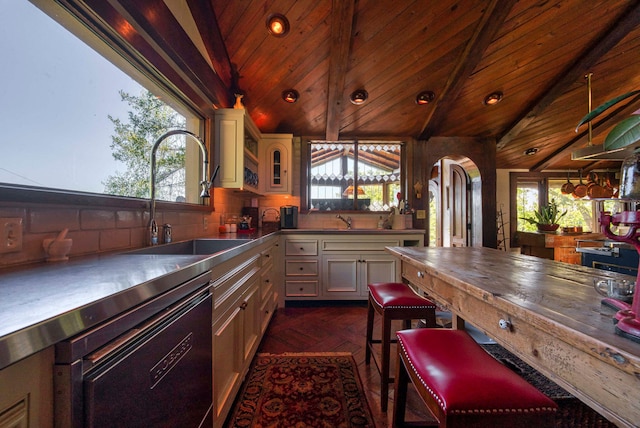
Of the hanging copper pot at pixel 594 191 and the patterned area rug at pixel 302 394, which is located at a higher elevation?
the hanging copper pot at pixel 594 191

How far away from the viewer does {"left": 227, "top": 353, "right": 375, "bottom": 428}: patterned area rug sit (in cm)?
135

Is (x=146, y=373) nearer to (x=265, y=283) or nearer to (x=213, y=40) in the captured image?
(x=265, y=283)

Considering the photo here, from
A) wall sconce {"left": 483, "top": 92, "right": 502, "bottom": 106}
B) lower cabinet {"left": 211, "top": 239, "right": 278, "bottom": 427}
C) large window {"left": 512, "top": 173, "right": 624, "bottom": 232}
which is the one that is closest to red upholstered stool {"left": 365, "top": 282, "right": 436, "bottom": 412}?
lower cabinet {"left": 211, "top": 239, "right": 278, "bottom": 427}

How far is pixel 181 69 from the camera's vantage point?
5.96 feet

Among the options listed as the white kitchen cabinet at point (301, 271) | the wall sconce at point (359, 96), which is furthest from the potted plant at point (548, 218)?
the white kitchen cabinet at point (301, 271)

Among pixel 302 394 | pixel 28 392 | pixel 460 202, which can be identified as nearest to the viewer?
pixel 28 392

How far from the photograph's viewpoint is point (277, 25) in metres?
2.28

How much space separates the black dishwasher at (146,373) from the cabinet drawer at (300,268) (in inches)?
77.1

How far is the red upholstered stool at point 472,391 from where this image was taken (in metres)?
0.68

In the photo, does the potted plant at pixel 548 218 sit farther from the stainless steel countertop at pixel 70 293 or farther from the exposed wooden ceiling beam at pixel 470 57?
the stainless steel countertop at pixel 70 293

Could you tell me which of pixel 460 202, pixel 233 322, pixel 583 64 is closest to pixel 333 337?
pixel 233 322

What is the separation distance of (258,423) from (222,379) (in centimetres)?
36

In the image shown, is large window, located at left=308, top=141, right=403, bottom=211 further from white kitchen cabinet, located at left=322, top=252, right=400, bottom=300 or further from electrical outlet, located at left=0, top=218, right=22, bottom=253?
electrical outlet, located at left=0, top=218, right=22, bottom=253

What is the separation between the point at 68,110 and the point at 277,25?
1.88m
